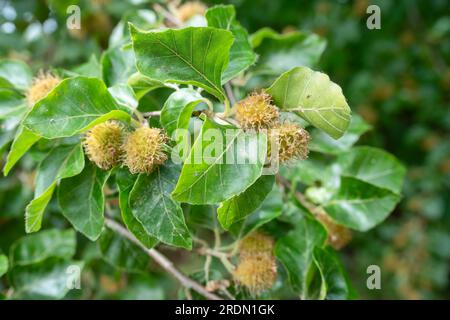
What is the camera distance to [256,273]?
3.92 feet

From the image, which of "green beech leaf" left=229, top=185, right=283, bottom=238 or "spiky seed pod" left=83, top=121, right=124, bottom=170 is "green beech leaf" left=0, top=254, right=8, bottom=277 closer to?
"spiky seed pod" left=83, top=121, right=124, bottom=170

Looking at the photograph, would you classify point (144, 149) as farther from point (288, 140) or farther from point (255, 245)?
point (255, 245)

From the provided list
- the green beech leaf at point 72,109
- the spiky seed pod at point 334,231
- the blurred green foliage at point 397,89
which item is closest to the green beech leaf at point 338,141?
the spiky seed pod at point 334,231

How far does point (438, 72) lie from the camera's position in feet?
9.67

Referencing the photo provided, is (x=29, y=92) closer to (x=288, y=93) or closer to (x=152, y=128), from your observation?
(x=152, y=128)

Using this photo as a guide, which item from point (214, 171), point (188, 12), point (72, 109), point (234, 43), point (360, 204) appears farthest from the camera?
point (188, 12)

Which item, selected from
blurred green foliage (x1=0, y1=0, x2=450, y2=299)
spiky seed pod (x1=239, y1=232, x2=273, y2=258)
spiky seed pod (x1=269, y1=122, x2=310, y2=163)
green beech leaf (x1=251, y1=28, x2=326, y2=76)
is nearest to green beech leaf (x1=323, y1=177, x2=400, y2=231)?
spiky seed pod (x1=239, y1=232, x2=273, y2=258)

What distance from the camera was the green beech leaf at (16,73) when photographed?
1336 mm

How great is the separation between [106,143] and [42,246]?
681 millimetres

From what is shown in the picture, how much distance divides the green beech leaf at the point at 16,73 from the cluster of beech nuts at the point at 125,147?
1.27 feet

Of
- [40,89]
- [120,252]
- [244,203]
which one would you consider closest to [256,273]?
[244,203]

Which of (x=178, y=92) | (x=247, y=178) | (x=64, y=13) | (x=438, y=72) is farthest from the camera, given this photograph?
(x=438, y=72)
